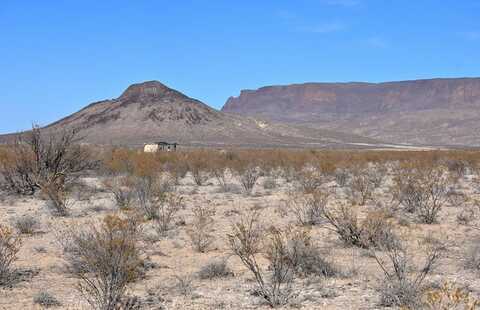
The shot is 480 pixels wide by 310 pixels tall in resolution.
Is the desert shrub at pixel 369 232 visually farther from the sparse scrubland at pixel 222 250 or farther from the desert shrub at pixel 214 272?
the desert shrub at pixel 214 272

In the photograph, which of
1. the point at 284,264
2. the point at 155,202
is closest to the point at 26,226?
the point at 155,202

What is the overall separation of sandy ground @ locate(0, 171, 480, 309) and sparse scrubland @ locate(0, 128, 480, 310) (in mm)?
28

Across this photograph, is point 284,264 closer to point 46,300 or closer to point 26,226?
point 46,300

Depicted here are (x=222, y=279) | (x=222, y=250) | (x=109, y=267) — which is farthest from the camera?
(x=222, y=250)

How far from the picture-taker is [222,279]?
8586mm

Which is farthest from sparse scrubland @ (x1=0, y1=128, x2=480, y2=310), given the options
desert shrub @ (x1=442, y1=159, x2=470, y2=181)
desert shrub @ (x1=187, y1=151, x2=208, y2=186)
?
desert shrub @ (x1=442, y1=159, x2=470, y2=181)

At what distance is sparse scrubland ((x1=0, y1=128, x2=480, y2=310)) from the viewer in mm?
7266

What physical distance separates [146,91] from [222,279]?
129 m

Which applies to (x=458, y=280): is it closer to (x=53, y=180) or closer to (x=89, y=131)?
(x=53, y=180)

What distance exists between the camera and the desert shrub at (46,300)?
7.24 metres

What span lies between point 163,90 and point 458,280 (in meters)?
129

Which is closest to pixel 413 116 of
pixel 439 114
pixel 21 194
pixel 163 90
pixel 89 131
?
pixel 439 114

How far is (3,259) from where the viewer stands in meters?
8.62

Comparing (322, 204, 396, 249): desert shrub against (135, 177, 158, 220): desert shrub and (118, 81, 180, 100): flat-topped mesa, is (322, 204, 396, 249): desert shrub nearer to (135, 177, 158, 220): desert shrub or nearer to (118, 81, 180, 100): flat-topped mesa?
(135, 177, 158, 220): desert shrub
